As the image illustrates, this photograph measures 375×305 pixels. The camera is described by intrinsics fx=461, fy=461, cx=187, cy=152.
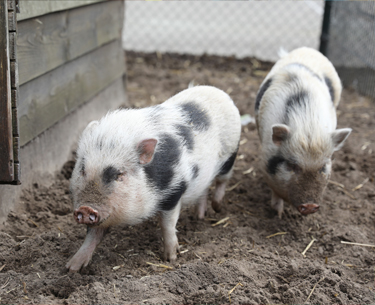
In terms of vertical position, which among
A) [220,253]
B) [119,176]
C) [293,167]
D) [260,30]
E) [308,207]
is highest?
[260,30]

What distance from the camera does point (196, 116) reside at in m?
3.75

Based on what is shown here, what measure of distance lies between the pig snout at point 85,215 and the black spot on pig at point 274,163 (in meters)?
1.85

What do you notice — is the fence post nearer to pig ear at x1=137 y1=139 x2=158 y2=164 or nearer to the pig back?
the pig back

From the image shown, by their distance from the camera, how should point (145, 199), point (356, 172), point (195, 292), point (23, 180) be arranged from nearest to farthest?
point (195, 292)
point (145, 199)
point (23, 180)
point (356, 172)

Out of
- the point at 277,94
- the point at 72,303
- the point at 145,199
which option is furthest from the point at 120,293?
the point at 277,94

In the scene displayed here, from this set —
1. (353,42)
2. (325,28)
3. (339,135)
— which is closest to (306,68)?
(339,135)

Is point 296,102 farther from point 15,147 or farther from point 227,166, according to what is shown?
point 15,147

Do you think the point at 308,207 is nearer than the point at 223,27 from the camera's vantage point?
Yes

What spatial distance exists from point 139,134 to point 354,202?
249 cm

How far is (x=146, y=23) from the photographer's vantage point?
41.0 ft

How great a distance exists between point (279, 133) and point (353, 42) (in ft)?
16.0

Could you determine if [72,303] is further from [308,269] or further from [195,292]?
[308,269]

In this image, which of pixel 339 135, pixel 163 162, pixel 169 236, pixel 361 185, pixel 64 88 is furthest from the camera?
pixel 361 185

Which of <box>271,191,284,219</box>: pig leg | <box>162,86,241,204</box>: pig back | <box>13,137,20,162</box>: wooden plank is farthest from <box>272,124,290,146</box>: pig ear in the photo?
<box>13,137,20,162</box>: wooden plank
